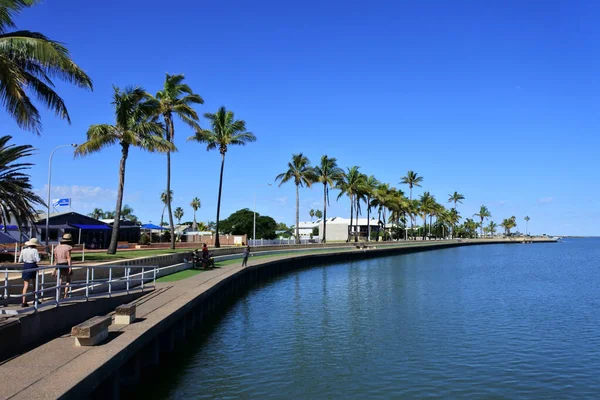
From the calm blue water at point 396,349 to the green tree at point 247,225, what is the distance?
74.2 metres

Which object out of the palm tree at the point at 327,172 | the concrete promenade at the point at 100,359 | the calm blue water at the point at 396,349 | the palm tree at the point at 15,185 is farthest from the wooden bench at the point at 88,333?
the palm tree at the point at 327,172

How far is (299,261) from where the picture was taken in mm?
54594

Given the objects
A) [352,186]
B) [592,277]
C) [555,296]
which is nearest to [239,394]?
[555,296]

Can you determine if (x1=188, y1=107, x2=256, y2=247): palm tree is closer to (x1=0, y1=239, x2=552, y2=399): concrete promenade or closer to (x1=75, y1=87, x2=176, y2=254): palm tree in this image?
(x1=75, y1=87, x2=176, y2=254): palm tree

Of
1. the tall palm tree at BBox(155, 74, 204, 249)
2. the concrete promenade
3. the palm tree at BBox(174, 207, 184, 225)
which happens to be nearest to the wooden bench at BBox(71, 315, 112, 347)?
the concrete promenade

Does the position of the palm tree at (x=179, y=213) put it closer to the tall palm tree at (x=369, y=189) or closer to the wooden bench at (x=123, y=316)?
the tall palm tree at (x=369, y=189)

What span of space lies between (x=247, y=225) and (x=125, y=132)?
75.2 meters

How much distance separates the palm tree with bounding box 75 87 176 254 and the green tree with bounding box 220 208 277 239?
67324 millimetres

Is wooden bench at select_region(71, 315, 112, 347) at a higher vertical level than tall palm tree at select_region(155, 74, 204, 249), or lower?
lower

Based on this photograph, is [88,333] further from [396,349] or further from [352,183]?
[352,183]

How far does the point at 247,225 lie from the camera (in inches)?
4279

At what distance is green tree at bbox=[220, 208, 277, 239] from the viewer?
106938 mm

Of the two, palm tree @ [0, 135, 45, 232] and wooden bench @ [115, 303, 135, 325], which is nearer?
wooden bench @ [115, 303, 135, 325]

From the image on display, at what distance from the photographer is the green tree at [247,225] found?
107m
